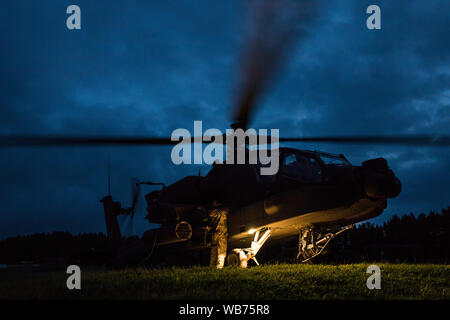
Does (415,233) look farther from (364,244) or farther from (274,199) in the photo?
(274,199)

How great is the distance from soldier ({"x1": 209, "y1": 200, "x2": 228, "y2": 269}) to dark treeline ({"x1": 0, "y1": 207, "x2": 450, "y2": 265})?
2558 millimetres

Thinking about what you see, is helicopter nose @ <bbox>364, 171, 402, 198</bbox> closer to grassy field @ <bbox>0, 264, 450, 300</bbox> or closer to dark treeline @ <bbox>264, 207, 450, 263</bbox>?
grassy field @ <bbox>0, 264, 450, 300</bbox>

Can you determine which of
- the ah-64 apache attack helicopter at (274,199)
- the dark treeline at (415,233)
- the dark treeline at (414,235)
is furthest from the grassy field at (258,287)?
the dark treeline at (415,233)

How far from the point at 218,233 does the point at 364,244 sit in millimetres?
44739

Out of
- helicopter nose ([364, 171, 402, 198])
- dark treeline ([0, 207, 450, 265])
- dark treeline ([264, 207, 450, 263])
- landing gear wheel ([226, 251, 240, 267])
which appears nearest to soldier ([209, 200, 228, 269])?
landing gear wheel ([226, 251, 240, 267])

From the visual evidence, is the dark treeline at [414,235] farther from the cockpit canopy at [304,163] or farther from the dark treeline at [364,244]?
the cockpit canopy at [304,163]

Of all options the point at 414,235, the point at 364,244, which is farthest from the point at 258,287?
the point at 414,235

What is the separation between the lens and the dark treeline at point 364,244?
16.3 m

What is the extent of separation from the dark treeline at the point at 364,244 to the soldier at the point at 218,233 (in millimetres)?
2558

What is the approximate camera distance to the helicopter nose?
918cm

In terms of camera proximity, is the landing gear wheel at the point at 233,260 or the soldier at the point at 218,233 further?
the soldier at the point at 218,233

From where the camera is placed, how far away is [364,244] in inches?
2046

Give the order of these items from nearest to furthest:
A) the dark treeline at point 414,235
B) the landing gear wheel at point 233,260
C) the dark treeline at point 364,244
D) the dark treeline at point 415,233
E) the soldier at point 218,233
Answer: the landing gear wheel at point 233,260 → the soldier at point 218,233 → the dark treeline at point 364,244 → the dark treeline at point 414,235 → the dark treeline at point 415,233
